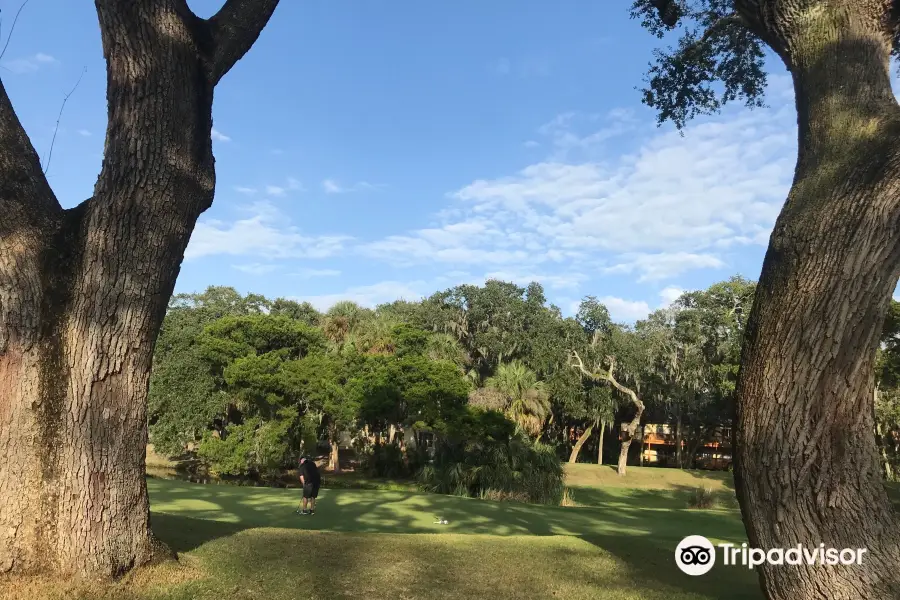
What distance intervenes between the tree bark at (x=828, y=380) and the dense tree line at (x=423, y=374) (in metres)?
12.6

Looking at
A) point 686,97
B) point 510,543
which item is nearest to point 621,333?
point 686,97

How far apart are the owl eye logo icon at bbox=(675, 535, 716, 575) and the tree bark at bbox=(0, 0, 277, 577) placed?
5424mm

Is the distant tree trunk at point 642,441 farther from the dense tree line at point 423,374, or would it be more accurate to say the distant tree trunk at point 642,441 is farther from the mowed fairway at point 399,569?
the mowed fairway at point 399,569

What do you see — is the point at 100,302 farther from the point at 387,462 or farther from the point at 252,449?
the point at 387,462

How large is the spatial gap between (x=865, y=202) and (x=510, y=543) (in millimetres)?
5492

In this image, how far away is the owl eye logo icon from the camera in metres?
6.68

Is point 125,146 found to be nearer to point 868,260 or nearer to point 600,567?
point 868,260

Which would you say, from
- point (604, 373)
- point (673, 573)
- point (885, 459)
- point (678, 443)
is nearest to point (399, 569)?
point (673, 573)

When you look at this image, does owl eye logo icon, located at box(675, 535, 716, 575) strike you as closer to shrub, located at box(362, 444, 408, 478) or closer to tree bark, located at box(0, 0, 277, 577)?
tree bark, located at box(0, 0, 277, 577)

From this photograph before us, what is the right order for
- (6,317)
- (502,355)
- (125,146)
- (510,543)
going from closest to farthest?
1. (6,317)
2. (125,146)
3. (510,543)
4. (502,355)

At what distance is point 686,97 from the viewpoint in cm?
1126

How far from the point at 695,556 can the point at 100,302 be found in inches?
264

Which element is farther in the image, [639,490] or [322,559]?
[639,490]

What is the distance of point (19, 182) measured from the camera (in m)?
4.85
